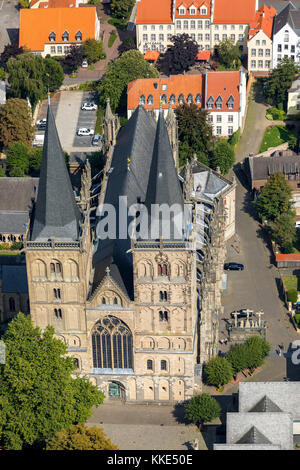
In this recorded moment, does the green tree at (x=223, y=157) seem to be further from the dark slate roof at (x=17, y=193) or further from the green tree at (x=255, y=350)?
the green tree at (x=255, y=350)

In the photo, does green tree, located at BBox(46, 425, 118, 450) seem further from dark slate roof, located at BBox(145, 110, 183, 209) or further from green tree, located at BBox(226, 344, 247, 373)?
dark slate roof, located at BBox(145, 110, 183, 209)

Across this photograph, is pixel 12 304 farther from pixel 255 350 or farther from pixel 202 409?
pixel 202 409

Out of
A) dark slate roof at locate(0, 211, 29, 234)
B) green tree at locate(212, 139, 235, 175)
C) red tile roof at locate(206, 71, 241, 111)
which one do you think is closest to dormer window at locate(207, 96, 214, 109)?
red tile roof at locate(206, 71, 241, 111)

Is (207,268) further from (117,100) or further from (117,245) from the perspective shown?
(117,100)

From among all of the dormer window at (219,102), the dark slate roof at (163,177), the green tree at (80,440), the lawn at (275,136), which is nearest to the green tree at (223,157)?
the lawn at (275,136)

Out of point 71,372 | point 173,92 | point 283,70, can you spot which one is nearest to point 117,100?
point 173,92
